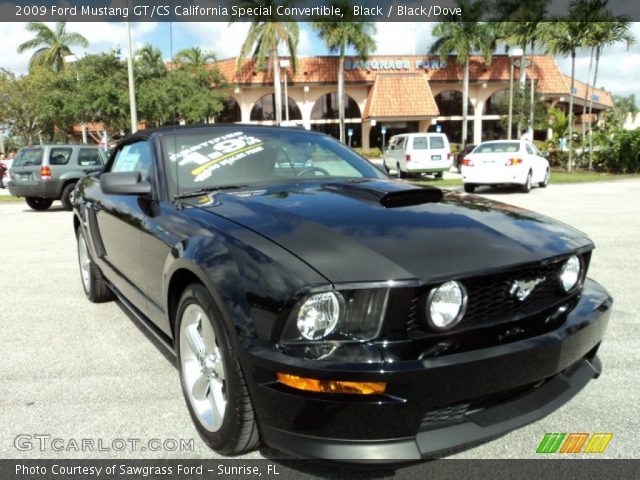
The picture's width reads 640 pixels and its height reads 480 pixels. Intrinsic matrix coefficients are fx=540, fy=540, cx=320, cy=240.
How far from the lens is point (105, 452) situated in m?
2.53

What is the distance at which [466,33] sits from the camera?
39375mm

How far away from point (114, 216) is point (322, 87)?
41.7 meters

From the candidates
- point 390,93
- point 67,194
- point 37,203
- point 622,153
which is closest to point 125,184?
point 67,194

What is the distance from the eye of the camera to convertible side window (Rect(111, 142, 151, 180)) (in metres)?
3.53

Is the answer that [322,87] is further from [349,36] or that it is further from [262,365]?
[262,365]

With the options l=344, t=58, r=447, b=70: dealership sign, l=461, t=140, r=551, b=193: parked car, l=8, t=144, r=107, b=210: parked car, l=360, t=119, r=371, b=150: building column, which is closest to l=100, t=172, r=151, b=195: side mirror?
l=8, t=144, r=107, b=210: parked car

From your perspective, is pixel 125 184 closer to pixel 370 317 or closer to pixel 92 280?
pixel 370 317

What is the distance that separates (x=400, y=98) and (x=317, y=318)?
137ft

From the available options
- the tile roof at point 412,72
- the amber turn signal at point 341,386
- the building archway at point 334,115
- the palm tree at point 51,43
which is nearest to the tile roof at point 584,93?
the tile roof at point 412,72

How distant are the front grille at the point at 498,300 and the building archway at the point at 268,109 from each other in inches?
1680

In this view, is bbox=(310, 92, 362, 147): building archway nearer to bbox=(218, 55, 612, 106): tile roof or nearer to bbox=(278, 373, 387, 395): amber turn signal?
bbox=(218, 55, 612, 106): tile roof

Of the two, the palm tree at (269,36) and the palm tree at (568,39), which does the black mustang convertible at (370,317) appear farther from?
the palm tree at (269,36)

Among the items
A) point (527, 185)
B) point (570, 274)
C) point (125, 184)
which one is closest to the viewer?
point (570, 274)

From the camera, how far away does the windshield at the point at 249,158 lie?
3275mm
